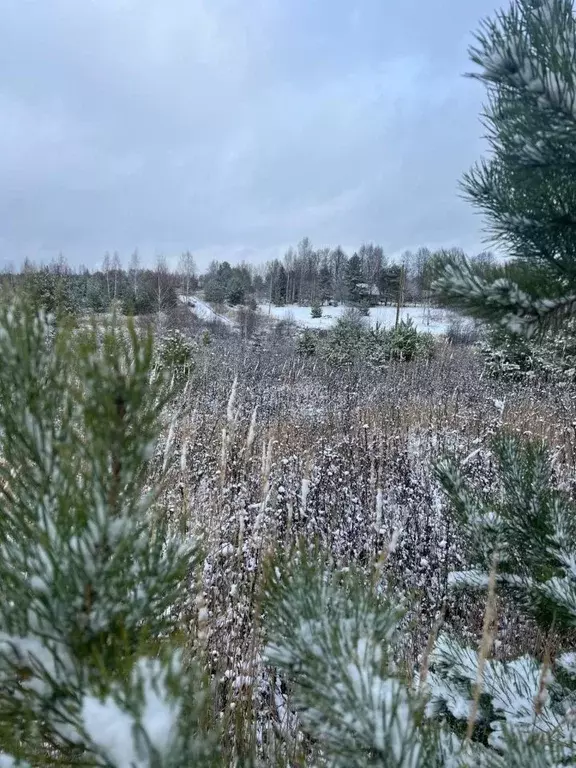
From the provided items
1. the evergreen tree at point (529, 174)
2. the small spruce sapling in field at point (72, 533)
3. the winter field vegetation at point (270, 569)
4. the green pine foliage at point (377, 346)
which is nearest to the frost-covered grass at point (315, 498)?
the winter field vegetation at point (270, 569)

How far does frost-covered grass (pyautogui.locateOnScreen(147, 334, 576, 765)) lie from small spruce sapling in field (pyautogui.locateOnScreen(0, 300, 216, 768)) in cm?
23

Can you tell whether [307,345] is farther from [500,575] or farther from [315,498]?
[500,575]

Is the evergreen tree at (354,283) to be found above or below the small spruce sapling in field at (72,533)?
above

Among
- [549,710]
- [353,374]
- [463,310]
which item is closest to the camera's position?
[463,310]

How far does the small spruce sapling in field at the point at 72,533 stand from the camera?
1.16ft

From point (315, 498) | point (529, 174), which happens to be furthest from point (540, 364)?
point (529, 174)

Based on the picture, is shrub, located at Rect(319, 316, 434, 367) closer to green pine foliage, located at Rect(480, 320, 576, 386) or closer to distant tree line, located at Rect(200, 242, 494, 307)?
green pine foliage, located at Rect(480, 320, 576, 386)

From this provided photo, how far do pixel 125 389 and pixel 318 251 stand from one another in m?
76.1

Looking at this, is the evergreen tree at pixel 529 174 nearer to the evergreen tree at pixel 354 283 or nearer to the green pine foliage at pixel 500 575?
the green pine foliage at pixel 500 575

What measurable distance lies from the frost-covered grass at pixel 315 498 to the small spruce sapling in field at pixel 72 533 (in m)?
0.23

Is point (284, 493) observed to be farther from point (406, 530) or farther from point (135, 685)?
point (135, 685)

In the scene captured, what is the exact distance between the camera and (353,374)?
10.8 m

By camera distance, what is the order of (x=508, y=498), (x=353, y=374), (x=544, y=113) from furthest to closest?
(x=353, y=374)
(x=508, y=498)
(x=544, y=113)

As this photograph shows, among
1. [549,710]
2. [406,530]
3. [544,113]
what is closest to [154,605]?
[544,113]
